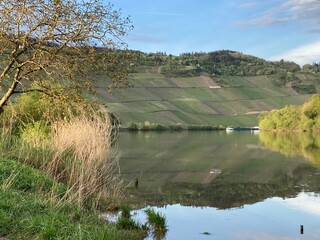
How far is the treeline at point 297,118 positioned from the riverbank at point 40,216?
114m

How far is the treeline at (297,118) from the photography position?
122812 mm

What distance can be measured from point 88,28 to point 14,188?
6202 mm

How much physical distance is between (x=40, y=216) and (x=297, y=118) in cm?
12556

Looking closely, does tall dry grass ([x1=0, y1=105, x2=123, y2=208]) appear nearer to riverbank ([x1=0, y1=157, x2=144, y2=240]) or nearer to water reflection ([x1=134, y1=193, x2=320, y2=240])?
water reflection ([x1=134, y1=193, x2=320, y2=240])

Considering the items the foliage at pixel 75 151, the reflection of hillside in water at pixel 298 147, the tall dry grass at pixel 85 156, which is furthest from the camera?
the reflection of hillside in water at pixel 298 147

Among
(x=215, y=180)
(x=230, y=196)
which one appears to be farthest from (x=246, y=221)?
(x=215, y=180)

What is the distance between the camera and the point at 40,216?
11016mm

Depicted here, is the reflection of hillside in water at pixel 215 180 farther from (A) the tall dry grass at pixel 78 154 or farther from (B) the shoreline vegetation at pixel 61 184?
(B) the shoreline vegetation at pixel 61 184

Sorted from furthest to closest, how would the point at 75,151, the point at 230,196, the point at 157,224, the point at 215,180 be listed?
the point at 215,180
the point at 230,196
the point at 75,151
the point at 157,224

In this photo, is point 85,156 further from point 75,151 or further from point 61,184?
point 61,184

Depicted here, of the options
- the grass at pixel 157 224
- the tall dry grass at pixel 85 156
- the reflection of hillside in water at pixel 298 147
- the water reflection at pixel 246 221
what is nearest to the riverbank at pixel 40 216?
the grass at pixel 157 224

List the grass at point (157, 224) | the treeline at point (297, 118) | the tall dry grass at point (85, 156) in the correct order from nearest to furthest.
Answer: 1. the grass at point (157, 224)
2. the tall dry grass at point (85, 156)
3. the treeline at point (297, 118)

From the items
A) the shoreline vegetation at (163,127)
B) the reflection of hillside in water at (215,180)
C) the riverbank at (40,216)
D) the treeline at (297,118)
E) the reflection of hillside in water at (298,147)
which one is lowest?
the reflection of hillside in water at (215,180)

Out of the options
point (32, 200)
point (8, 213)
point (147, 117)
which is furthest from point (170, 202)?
point (147, 117)
